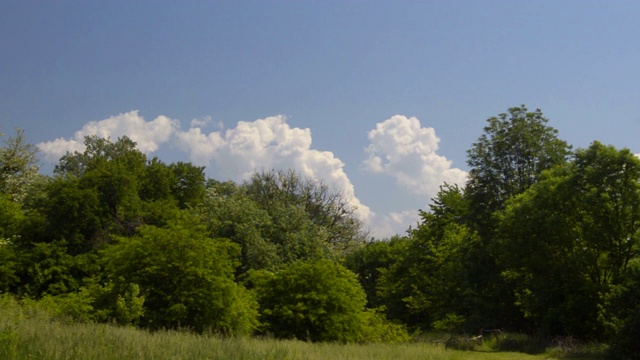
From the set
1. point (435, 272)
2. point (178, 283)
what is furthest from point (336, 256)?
point (178, 283)

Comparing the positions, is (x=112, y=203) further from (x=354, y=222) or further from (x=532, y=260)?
(x=354, y=222)

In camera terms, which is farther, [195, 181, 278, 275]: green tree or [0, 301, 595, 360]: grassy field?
[195, 181, 278, 275]: green tree

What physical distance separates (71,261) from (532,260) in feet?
72.3

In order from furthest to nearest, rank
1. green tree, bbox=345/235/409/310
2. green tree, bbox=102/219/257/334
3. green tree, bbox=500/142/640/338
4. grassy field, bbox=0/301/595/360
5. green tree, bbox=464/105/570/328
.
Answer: green tree, bbox=345/235/409/310, green tree, bbox=464/105/570/328, green tree, bbox=500/142/640/338, green tree, bbox=102/219/257/334, grassy field, bbox=0/301/595/360

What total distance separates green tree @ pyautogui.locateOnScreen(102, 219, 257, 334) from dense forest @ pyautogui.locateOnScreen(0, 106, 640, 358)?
48 millimetres

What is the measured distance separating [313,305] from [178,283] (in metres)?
4.92

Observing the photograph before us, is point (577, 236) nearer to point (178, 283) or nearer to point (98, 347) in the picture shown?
point (178, 283)

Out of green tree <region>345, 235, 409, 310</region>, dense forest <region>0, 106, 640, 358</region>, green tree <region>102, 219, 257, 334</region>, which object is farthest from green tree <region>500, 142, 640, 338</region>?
green tree <region>345, 235, 409, 310</region>

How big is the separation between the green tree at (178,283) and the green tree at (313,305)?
188 cm

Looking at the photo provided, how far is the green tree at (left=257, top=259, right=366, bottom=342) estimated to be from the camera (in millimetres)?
21375

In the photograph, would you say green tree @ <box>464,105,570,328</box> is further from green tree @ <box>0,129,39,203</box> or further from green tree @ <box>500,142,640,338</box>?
green tree @ <box>0,129,39,203</box>

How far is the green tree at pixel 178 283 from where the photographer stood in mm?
19578

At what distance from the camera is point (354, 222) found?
199ft

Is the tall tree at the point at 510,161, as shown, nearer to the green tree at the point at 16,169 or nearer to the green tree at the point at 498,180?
the green tree at the point at 498,180
